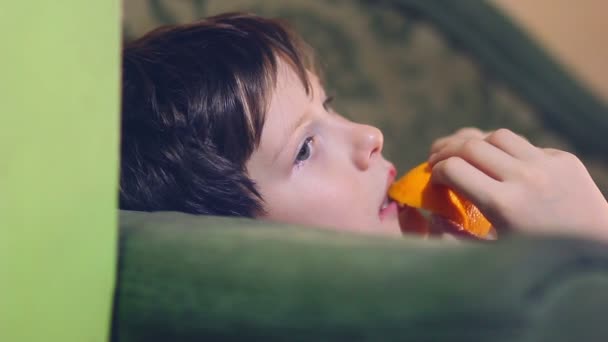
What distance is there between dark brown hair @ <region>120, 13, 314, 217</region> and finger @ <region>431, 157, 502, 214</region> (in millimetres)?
232

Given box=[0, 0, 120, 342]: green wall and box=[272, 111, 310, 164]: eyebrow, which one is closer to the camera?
box=[0, 0, 120, 342]: green wall

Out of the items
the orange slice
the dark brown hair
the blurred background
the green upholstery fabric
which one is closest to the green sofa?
the green upholstery fabric

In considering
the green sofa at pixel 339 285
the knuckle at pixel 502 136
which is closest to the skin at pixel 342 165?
the knuckle at pixel 502 136

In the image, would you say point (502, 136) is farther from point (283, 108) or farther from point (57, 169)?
point (57, 169)

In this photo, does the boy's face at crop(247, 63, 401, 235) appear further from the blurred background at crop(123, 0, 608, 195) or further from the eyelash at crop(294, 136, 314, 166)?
the blurred background at crop(123, 0, 608, 195)

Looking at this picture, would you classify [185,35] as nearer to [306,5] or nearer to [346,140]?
[346,140]

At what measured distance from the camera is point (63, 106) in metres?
0.50

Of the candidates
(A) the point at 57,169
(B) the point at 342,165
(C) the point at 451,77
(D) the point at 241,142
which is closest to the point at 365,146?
(B) the point at 342,165

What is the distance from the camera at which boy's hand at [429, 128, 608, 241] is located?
26.2 inches

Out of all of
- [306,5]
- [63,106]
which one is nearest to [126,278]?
[63,106]

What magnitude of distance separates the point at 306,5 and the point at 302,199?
858 mm

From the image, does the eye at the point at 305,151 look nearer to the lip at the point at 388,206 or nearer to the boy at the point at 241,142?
the boy at the point at 241,142

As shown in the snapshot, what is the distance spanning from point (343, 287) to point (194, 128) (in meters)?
0.45

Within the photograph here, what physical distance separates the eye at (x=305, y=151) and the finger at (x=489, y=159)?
0.20 metres
